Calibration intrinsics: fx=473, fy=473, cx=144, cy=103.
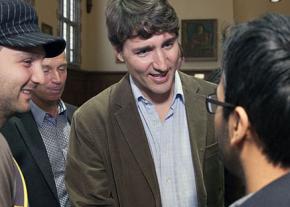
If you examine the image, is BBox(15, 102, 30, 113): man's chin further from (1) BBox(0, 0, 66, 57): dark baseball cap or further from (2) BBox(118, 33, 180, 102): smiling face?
(2) BBox(118, 33, 180, 102): smiling face

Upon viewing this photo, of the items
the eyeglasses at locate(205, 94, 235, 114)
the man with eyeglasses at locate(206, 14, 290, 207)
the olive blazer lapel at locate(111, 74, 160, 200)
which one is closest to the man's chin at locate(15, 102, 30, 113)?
the olive blazer lapel at locate(111, 74, 160, 200)

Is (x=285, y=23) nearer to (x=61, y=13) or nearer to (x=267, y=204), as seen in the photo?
(x=267, y=204)

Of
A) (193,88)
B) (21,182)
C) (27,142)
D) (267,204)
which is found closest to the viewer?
(267,204)

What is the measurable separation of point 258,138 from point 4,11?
1.17m

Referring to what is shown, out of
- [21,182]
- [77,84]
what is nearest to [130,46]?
[21,182]

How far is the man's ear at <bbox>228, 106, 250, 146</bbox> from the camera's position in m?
1.21

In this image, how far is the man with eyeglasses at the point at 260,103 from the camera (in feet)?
3.72

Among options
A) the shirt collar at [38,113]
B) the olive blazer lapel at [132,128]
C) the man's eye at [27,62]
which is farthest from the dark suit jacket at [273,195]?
the shirt collar at [38,113]

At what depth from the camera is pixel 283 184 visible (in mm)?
1098

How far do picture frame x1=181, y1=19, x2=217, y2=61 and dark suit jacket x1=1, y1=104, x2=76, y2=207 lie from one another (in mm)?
11788

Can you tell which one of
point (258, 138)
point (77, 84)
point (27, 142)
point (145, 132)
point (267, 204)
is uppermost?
point (258, 138)

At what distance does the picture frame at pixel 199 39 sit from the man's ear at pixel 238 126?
13.2 m

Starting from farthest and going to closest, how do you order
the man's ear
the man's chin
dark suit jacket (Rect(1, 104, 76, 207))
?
dark suit jacket (Rect(1, 104, 76, 207)) → the man's chin → the man's ear

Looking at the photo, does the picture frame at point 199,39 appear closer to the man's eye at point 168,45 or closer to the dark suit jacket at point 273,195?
the man's eye at point 168,45
